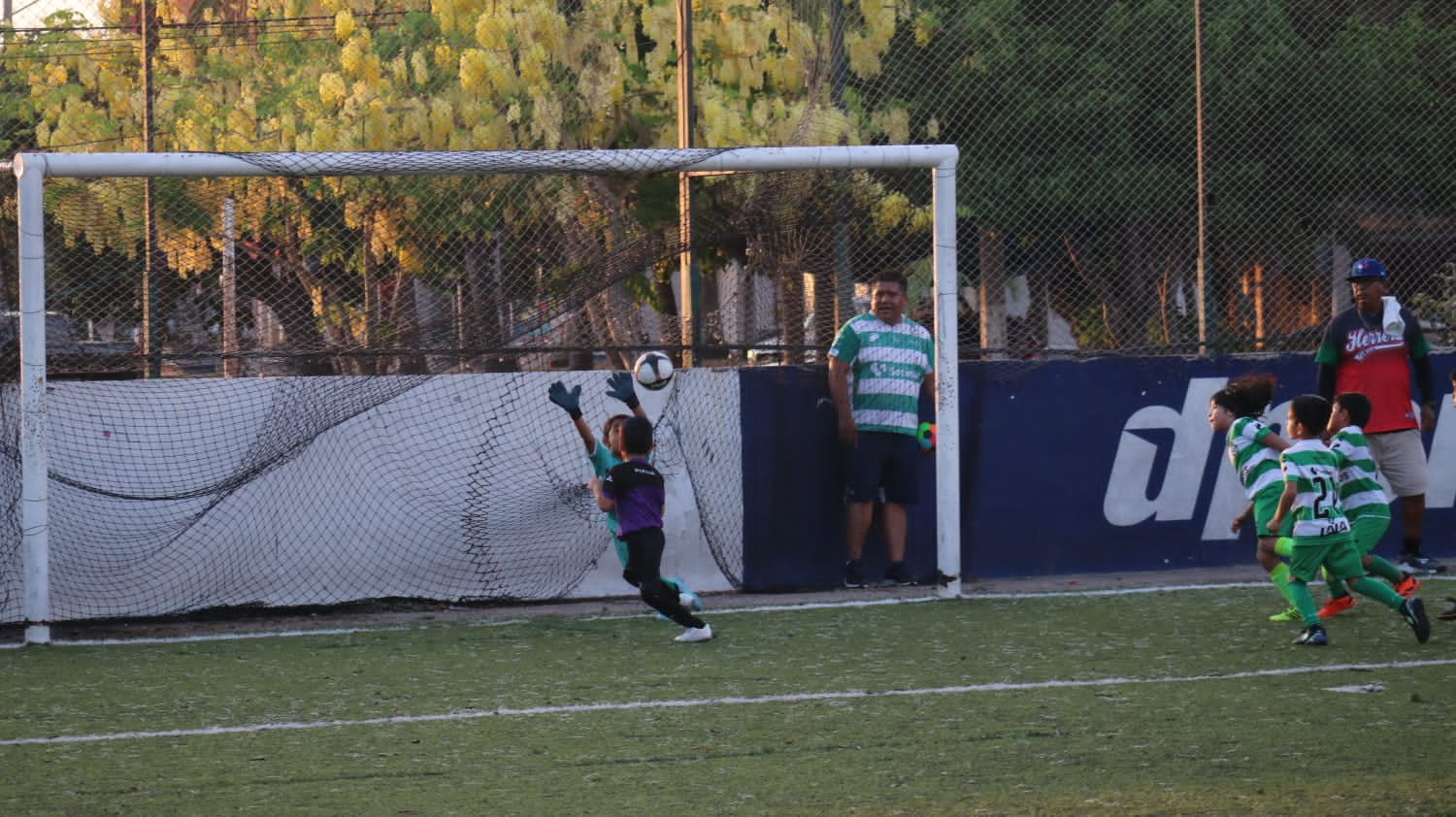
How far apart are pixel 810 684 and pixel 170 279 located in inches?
190

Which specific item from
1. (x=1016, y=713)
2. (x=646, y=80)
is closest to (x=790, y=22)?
(x=646, y=80)

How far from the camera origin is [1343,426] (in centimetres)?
888

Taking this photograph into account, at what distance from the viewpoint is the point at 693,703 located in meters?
6.60

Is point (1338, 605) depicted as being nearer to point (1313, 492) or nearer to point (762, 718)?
point (1313, 492)

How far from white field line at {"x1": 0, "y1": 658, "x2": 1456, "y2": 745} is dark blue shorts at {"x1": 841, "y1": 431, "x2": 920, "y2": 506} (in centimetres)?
306

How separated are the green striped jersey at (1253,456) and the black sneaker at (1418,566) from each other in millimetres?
2243

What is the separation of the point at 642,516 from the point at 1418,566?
4.84m

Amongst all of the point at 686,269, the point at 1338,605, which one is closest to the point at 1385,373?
the point at 1338,605

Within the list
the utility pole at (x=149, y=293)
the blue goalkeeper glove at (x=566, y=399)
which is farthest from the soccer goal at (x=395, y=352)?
the blue goalkeeper glove at (x=566, y=399)

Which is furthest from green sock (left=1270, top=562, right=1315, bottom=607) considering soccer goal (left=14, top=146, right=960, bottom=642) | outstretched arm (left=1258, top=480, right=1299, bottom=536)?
soccer goal (left=14, top=146, right=960, bottom=642)

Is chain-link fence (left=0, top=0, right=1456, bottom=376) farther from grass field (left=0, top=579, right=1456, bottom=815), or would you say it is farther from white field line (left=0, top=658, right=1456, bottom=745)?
white field line (left=0, top=658, right=1456, bottom=745)

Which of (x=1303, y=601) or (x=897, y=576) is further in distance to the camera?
(x=897, y=576)

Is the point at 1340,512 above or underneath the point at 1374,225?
underneath

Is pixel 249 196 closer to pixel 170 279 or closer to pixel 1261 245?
pixel 170 279
